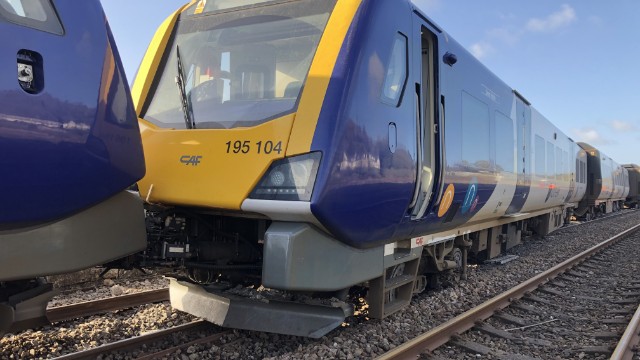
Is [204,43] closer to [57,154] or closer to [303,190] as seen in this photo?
[303,190]

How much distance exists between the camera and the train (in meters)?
2.10

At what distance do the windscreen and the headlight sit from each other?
1.36ft

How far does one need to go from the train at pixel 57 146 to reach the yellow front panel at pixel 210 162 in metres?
0.61

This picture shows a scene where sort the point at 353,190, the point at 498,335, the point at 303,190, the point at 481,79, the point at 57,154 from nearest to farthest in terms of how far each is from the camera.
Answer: the point at 57,154 → the point at 303,190 → the point at 353,190 → the point at 498,335 → the point at 481,79

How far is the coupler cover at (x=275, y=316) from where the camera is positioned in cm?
351

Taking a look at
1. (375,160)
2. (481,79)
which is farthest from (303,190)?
(481,79)

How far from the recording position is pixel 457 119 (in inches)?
202

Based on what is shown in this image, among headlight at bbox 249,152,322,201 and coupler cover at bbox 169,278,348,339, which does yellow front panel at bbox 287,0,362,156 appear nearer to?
headlight at bbox 249,152,322,201

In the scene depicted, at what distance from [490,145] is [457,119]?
1447 millimetres

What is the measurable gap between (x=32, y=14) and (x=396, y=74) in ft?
8.23

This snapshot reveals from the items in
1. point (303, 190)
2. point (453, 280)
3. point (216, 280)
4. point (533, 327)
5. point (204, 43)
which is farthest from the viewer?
point (453, 280)

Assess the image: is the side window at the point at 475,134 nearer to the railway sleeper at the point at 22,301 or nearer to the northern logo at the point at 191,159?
the northern logo at the point at 191,159

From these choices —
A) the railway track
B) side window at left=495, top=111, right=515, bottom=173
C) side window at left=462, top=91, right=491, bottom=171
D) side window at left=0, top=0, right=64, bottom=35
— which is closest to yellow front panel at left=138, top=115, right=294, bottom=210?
the railway track

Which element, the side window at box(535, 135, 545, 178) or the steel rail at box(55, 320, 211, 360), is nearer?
the steel rail at box(55, 320, 211, 360)
